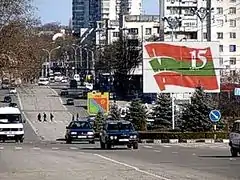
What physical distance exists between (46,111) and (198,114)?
172ft

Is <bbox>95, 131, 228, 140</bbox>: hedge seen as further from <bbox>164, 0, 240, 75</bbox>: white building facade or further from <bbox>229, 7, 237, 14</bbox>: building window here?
<bbox>229, 7, 237, 14</bbox>: building window

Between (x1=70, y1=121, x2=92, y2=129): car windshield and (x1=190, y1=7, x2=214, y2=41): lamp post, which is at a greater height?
(x1=190, y1=7, x2=214, y2=41): lamp post

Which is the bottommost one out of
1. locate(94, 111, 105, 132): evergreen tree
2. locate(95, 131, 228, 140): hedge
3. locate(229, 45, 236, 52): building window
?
locate(95, 131, 228, 140): hedge

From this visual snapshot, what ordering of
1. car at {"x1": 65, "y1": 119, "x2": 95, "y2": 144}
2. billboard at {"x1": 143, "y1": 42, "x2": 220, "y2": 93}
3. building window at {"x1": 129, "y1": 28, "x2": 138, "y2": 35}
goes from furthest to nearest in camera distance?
building window at {"x1": 129, "y1": 28, "x2": 138, "y2": 35}, billboard at {"x1": 143, "y1": 42, "x2": 220, "y2": 93}, car at {"x1": 65, "y1": 119, "x2": 95, "y2": 144}

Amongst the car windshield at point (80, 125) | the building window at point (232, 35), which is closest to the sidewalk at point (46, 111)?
the car windshield at point (80, 125)

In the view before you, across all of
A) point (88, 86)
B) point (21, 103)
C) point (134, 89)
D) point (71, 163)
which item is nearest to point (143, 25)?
point (88, 86)

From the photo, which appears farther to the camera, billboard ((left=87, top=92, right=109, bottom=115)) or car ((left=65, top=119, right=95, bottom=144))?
billboard ((left=87, top=92, right=109, bottom=115))

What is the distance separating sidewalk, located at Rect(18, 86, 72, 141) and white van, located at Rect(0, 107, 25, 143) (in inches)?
717

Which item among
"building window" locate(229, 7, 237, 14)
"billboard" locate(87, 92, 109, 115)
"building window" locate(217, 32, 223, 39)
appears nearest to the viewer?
"billboard" locate(87, 92, 109, 115)

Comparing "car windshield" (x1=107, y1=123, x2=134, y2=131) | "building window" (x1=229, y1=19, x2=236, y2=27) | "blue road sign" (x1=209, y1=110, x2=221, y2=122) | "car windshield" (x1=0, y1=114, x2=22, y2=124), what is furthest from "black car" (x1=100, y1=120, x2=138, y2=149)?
"building window" (x1=229, y1=19, x2=236, y2=27)

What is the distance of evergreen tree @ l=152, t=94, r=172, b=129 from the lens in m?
67.7

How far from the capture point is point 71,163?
28156mm

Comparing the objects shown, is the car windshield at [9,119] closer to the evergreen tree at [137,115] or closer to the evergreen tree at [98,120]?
the evergreen tree at [137,115]

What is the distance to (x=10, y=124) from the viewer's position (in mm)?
56844
